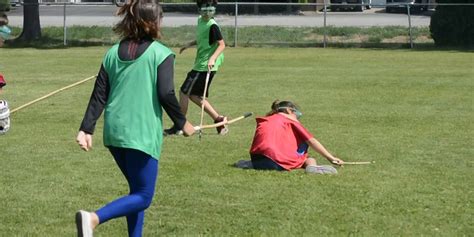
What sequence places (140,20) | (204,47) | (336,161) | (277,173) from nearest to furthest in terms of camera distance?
(140,20) → (277,173) → (336,161) → (204,47)

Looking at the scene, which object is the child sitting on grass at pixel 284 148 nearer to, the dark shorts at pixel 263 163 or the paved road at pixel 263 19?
the dark shorts at pixel 263 163

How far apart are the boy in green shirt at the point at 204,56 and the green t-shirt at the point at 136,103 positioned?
5.98 meters

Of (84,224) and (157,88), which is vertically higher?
(157,88)

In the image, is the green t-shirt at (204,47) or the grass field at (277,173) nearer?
the grass field at (277,173)

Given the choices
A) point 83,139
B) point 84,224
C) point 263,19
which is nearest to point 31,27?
point 263,19

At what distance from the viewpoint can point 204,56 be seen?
488 inches

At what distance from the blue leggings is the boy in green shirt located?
598cm

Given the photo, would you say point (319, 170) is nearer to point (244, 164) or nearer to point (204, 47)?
point (244, 164)

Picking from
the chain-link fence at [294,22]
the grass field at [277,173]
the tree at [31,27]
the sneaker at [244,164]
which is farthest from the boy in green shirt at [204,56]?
the tree at [31,27]

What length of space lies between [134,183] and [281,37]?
2900 centimetres

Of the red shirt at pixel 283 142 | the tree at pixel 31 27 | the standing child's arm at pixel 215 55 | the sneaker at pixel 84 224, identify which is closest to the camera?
the sneaker at pixel 84 224

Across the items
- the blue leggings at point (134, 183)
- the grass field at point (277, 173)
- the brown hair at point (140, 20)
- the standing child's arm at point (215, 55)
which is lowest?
the grass field at point (277, 173)

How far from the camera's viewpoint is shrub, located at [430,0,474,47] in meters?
33.2

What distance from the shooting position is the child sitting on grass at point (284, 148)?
9445mm
